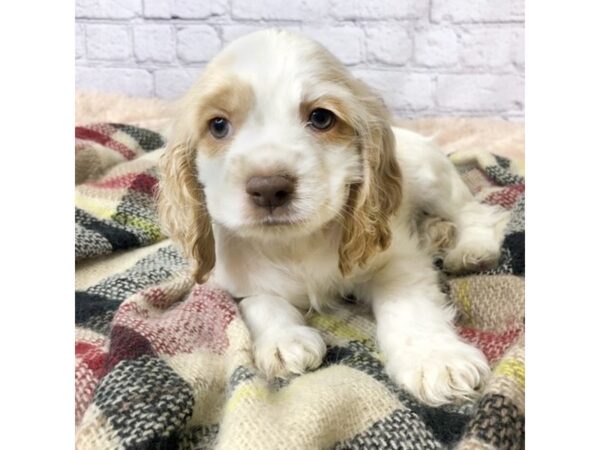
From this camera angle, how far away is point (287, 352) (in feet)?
4.83

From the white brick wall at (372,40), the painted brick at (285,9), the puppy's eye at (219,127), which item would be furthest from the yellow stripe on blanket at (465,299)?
the painted brick at (285,9)

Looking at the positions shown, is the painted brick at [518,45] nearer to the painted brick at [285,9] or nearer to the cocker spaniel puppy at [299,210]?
the painted brick at [285,9]

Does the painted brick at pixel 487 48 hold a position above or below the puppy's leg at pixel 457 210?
above

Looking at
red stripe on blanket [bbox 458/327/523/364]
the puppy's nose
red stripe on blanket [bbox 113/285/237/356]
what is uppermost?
the puppy's nose

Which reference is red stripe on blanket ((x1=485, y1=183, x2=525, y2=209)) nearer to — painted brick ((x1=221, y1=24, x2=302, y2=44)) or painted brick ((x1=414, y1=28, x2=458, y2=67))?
painted brick ((x1=414, y1=28, x2=458, y2=67))

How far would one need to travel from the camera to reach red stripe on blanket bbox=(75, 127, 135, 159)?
3.10 metres

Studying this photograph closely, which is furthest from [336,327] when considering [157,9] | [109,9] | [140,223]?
[109,9]

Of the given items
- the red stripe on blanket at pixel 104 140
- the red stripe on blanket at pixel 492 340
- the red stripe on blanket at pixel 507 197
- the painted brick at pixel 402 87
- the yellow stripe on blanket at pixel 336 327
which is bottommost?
the yellow stripe on blanket at pixel 336 327

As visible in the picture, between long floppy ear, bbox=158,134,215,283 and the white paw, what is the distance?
2.56 feet

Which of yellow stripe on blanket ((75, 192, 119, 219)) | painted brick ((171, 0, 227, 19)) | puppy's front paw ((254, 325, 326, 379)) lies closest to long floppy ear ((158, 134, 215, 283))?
puppy's front paw ((254, 325, 326, 379))

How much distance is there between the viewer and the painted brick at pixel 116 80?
3.58 meters

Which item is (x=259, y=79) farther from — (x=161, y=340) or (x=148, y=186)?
(x=148, y=186)

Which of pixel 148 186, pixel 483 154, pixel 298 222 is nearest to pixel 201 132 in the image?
pixel 298 222

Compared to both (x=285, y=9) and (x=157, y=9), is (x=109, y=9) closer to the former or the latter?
(x=157, y=9)
